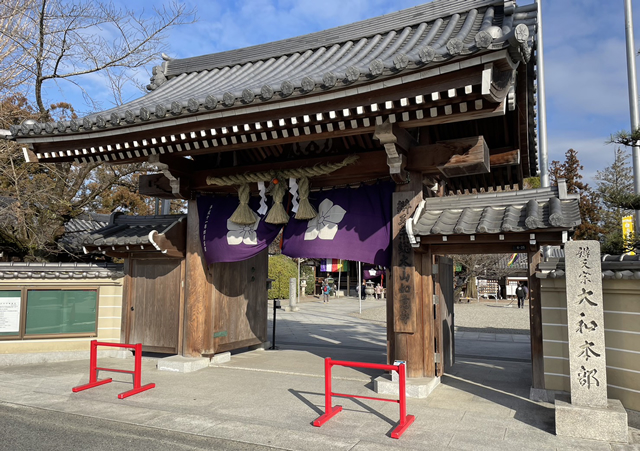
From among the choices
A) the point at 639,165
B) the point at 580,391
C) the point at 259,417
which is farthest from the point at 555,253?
the point at 259,417

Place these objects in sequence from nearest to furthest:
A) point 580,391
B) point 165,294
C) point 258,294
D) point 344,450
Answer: point 344,450 → point 580,391 → point 165,294 → point 258,294

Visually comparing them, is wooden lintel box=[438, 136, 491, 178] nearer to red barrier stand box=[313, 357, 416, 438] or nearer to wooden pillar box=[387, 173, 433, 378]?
wooden pillar box=[387, 173, 433, 378]

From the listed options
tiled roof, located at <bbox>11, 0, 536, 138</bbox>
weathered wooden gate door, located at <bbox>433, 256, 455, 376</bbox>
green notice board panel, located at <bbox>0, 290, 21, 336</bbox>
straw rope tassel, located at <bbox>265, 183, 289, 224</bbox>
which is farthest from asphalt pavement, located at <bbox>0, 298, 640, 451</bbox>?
tiled roof, located at <bbox>11, 0, 536, 138</bbox>

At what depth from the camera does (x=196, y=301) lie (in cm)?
846

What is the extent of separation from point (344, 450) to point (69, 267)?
24.4 feet

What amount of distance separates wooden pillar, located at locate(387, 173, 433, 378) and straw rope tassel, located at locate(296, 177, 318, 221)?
142 centimetres

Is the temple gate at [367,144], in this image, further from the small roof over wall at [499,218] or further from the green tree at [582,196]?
the green tree at [582,196]

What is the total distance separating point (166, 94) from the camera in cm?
892

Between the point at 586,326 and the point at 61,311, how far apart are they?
938cm

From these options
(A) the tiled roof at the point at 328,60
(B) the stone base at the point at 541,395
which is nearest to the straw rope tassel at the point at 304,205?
(A) the tiled roof at the point at 328,60

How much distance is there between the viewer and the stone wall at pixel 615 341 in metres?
5.41

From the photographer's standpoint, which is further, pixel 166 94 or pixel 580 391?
pixel 166 94

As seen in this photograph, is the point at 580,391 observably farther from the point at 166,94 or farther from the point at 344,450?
the point at 166,94

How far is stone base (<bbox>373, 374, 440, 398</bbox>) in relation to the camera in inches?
247
